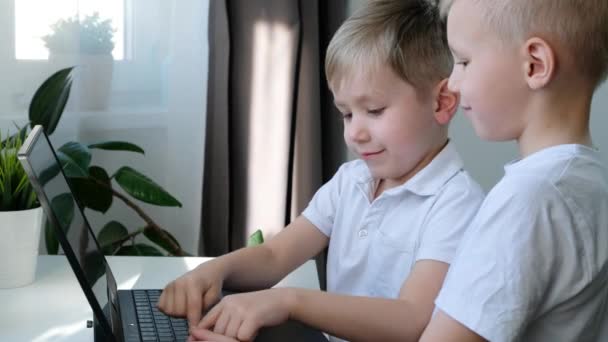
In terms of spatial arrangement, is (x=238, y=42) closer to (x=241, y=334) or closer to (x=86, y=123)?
(x=86, y=123)

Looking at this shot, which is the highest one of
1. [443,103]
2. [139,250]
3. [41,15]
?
[41,15]

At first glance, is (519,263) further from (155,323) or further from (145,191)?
(145,191)

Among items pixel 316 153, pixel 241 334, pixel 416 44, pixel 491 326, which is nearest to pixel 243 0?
pixel 316 153

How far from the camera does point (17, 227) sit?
4.41 feet

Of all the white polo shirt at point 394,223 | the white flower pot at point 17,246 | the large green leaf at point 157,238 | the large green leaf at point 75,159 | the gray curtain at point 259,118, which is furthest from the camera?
the gray curtain at point 259,118

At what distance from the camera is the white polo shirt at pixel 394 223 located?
1084mm

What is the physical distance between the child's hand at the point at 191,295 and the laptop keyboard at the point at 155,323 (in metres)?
0.01

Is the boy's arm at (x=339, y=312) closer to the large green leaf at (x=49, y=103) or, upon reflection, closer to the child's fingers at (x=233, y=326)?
the child's fingers at (x=233, y=326)

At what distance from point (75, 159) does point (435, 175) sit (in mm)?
971

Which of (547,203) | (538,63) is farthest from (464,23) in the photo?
(547,203)

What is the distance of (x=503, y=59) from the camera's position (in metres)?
0.80

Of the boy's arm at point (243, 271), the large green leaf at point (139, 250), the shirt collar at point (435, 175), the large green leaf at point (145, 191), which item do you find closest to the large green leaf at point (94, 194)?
the large green leaf at point (145, 191)

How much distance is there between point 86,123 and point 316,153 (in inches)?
26.5

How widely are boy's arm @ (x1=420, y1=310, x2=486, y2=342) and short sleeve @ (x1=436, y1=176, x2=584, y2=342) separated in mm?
14
